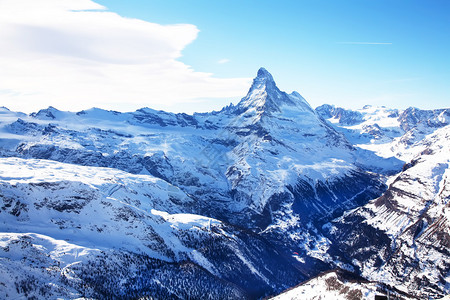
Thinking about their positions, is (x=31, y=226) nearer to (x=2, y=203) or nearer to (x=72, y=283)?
(x=2, y=203)

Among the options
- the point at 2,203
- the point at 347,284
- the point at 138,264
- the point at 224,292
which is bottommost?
the point at 224,292

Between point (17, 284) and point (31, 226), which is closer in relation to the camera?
point (17, 284)

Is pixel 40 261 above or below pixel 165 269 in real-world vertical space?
above

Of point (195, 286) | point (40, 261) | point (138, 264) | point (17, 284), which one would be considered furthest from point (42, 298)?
point (195, 286)

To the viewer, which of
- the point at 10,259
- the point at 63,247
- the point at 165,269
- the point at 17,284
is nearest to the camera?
the point at 17,284

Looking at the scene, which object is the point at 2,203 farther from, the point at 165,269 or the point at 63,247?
the point at 165,269

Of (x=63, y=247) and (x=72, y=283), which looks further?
(x=63, y=247)

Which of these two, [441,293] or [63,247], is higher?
[63,247]

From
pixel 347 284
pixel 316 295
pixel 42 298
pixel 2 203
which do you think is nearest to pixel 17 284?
pixel 42 298

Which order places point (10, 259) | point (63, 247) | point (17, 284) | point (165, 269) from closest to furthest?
point (17, 284)
point (10, 259)
point (63, 247)
point (165, 269)
